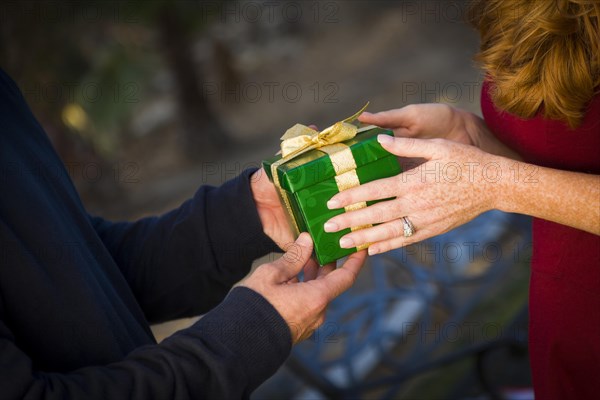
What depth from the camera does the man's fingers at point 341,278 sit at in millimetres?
1503

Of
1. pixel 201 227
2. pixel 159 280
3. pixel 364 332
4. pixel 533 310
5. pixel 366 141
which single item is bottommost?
pixel 364 332

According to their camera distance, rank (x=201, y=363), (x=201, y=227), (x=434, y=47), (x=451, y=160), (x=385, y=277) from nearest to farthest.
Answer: (x=201, y=363) < (x=451, y=160) < (x=201, y=227) < (x=385, y=277) < (x=434, y=47)

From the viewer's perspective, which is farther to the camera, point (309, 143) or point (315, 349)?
point (315, 349)

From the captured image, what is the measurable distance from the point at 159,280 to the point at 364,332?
1408mm

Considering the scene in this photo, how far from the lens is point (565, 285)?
1.54 m

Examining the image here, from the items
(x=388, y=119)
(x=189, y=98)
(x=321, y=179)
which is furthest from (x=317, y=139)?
(x=189, y=98)

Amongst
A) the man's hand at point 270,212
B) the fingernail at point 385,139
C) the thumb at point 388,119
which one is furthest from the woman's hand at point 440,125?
the man's hand at point 270,212

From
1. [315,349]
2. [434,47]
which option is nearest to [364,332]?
[315,349]

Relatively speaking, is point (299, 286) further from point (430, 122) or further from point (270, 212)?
point (430, 122)

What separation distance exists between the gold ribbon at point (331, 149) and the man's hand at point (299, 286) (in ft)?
0.34

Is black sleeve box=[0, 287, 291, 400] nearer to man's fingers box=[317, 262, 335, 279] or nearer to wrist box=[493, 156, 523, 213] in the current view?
man's fingers box=[317, 262, 335, 279]

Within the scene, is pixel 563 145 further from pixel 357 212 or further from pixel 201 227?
pixel 201 227

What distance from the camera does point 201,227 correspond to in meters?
1.79

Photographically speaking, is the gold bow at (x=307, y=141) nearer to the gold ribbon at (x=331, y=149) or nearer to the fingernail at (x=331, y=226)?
the gold ribbon at (x=331, y=149)
